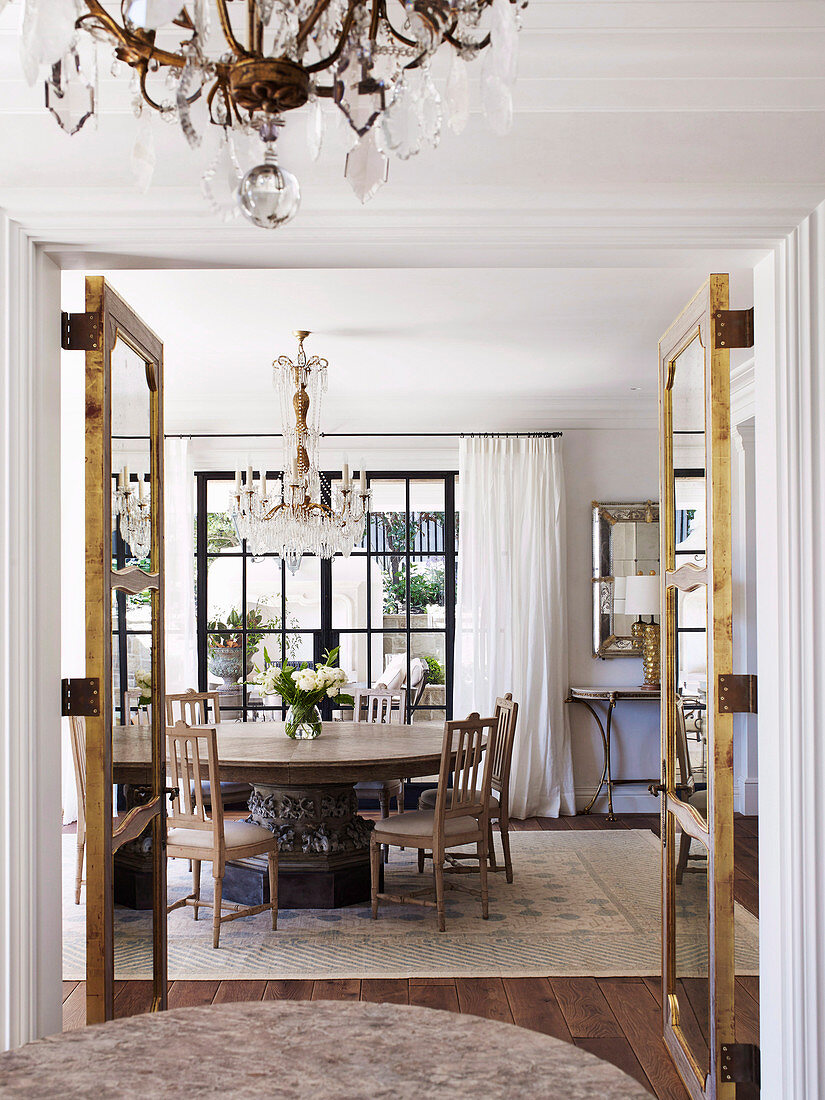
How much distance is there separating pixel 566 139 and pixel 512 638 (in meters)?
4.78

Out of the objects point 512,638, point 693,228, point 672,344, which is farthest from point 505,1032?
point 512,638

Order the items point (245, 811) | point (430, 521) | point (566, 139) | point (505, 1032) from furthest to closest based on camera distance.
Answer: point (430, 521)
point (245, 811)
point (566, 139)
point (505, 1032)

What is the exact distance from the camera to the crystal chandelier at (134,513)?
8.64ft

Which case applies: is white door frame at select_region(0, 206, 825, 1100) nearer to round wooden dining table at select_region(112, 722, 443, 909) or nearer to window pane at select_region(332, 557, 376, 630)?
round wooden dining table at select_region(112, 722, 443, 909)

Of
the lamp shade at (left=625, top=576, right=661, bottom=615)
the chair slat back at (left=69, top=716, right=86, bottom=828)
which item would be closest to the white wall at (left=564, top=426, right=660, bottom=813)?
the lamp shade at (left=625, top=576, right=661, bottom=615)

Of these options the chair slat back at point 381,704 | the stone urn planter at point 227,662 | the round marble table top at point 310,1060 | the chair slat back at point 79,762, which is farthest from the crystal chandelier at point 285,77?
the stone urn planter at point 227,662

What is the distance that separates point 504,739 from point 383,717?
1509mm

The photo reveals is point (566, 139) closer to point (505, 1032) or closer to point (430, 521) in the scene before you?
point (505, 1032)

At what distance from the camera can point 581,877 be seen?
5.14 m

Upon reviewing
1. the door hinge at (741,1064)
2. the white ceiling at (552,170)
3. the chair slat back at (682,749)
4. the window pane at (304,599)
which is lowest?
the door hinge at (741,1064)

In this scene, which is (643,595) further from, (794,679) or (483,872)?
(794,679)

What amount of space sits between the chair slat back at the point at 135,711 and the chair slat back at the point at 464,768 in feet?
5.52

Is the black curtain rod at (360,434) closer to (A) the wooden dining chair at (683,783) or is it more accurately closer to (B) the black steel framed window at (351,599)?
(B) the black steel framed window at (351,599)

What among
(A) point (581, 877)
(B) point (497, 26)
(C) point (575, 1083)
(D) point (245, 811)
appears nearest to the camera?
(B) point (497, 26)
